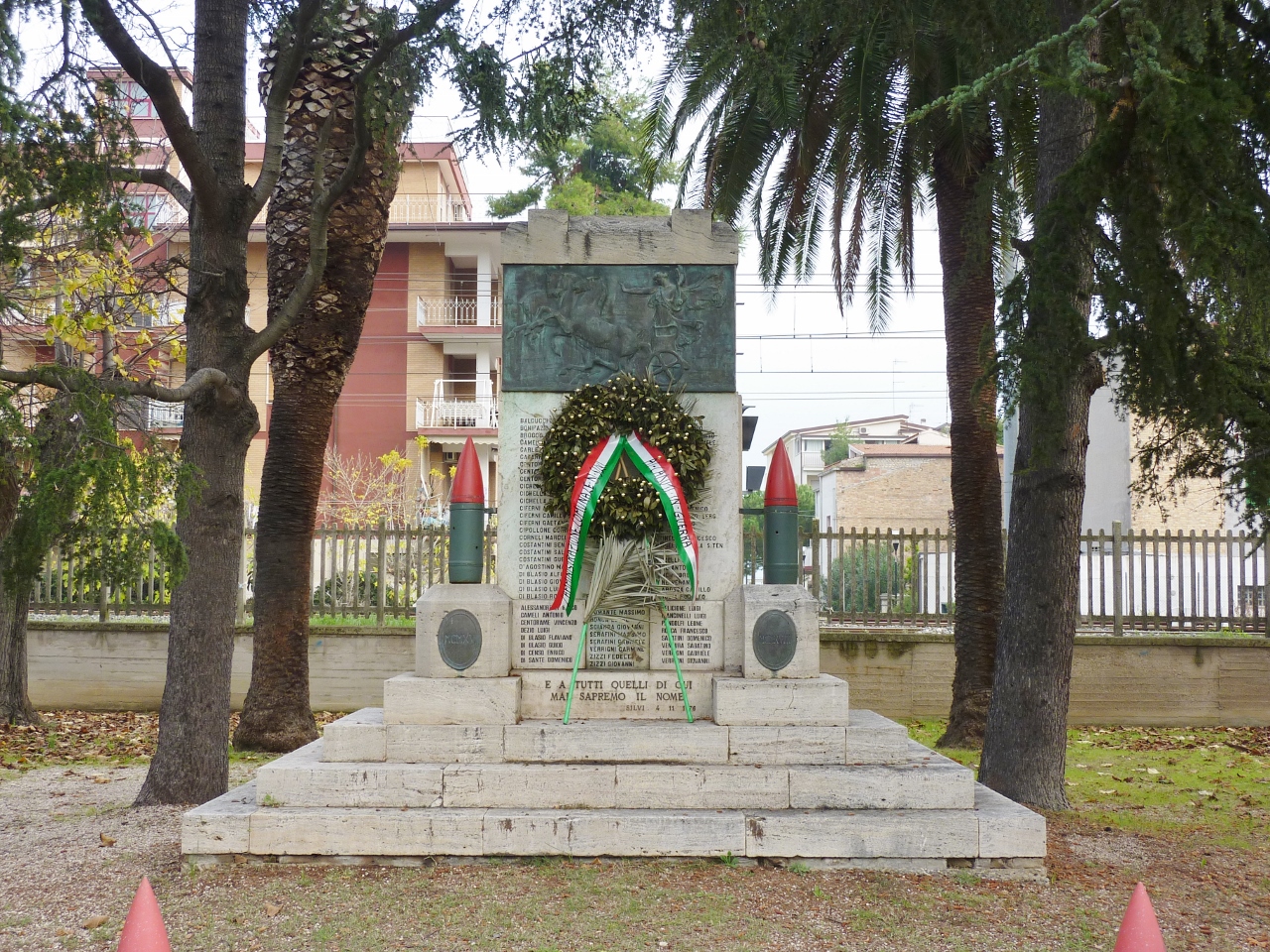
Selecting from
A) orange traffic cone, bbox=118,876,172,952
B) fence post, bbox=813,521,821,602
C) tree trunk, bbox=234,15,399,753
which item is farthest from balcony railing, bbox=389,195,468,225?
orange traffic cone, bbox=118,876,172,952

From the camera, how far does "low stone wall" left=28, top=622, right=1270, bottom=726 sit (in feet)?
44.3

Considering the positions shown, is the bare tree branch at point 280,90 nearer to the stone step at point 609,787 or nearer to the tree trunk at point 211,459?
the tree trunk at point 211,459

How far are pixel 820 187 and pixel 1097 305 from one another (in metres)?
6.70

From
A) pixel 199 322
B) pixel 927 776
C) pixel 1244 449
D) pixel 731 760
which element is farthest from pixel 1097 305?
pixel 199 322

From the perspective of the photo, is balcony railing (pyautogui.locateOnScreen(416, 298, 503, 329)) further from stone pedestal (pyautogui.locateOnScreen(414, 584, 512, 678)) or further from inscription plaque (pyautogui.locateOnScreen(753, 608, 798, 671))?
inscription plaque (pyautogui.locateOnScreen(753, 608, 798, 671))

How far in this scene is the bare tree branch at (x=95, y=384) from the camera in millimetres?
6609

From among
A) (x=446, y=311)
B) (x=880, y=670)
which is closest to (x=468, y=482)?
(x=880, y=670)

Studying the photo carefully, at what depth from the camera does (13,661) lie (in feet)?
39.9

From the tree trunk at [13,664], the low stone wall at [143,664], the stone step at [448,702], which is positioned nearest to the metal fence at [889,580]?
the low stone wall at [143,664]

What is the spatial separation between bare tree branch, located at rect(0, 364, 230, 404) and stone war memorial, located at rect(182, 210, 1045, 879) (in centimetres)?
192

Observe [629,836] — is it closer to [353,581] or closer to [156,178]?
[156,178]

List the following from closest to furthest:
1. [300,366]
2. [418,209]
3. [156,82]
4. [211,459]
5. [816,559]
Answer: [156,82] → [211,459] → [300,366] → [816,559] → [418,209]

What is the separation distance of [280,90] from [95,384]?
103 inches

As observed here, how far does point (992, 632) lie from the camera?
1145 centimetres
